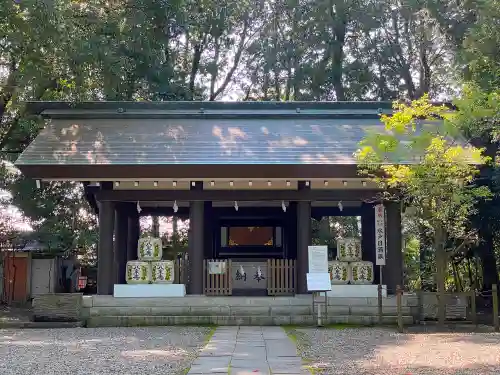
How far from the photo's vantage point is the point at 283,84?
24000 mm

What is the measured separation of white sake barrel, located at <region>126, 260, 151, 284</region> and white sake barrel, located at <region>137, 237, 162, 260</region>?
207 mm

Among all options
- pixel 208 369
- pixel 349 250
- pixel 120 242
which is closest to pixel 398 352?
pixel 208 369

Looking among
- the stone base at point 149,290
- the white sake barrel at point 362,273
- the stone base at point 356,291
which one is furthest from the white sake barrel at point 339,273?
the stone base at point 149,290

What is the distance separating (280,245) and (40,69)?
781 centimetres

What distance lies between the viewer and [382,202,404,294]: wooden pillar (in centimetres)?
1159

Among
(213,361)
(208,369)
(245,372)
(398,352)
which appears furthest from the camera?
(398,352)

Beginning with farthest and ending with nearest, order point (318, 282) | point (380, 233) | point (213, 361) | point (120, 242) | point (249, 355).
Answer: point (120, 242), point (380, 233), point (318, 282), point (249, 355), point (213, 361)

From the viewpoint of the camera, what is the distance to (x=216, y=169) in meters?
10.9

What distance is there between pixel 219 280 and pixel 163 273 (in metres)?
1.26

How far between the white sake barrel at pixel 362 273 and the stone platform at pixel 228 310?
79cm

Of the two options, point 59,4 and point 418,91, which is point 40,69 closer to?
point 59,4

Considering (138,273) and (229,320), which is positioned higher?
(138,273)

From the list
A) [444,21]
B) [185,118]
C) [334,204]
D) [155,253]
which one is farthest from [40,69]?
[444,21]

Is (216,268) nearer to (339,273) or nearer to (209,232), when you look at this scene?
(339,273)
